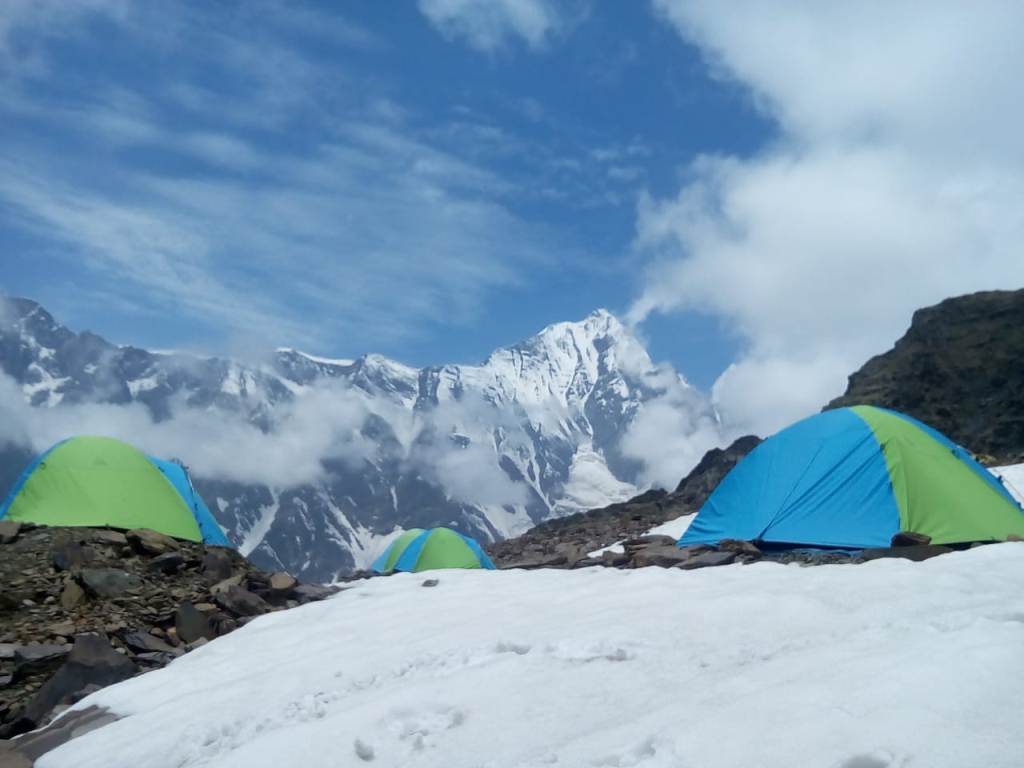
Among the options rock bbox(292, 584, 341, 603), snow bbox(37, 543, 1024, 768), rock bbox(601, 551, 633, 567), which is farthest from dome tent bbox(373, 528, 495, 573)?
snow bbox(37, 543, 1024, 768)

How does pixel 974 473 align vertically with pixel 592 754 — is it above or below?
above

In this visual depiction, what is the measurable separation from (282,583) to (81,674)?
12.6ft

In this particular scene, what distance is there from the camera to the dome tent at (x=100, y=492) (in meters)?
13.9

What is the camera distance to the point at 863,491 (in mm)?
10523

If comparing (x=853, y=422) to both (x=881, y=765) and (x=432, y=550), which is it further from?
(x=432, y=550)

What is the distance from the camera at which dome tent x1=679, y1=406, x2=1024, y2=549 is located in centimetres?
1003

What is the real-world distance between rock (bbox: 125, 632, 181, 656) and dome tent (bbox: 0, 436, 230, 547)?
4.90 m

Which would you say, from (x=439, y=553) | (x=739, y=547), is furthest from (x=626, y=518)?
(x=739, y=547)

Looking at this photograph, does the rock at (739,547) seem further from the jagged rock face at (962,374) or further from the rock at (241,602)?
the jagged rock face at (962,374)

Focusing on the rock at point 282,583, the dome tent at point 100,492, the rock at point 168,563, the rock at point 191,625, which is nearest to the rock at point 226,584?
the rock at point 282,583

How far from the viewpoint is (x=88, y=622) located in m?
9.90

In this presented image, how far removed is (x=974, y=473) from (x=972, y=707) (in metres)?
8.69

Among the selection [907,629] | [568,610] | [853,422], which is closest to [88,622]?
[568,610]

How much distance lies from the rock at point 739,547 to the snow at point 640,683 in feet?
5.25
